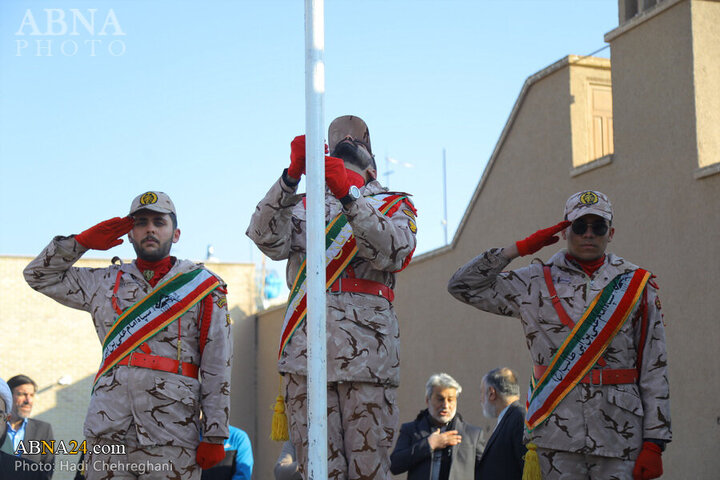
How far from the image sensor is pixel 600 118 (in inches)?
405

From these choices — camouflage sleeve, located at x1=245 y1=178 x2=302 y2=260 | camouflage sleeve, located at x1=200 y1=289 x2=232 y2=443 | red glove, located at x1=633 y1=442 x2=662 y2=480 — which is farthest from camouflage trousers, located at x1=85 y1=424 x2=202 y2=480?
red glove, located at x1=633 y1=442 x2=662 y2=480

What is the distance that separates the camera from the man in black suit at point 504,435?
19.4ft

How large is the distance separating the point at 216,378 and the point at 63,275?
3.11 feet

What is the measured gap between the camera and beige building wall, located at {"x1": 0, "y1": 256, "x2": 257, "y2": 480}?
19828 millimetres

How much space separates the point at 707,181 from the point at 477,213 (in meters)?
3.97

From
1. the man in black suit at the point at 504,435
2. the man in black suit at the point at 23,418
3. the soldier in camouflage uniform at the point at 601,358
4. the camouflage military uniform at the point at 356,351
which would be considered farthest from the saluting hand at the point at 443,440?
the man in black suit at the point at 23,418

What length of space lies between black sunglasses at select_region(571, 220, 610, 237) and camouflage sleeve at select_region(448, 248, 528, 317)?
0.35 m

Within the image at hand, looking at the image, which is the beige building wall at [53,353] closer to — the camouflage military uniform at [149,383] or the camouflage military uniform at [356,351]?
the camouflage military uniform at [149,383]

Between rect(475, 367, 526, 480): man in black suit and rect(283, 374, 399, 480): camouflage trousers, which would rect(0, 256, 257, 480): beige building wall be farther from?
rect(283, 374, 399, 480): camouflage trousers

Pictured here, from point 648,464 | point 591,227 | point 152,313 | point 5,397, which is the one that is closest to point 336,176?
point 152,313

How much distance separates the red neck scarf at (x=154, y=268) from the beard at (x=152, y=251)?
2 cm

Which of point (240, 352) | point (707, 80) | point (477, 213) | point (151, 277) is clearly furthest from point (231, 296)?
point (151, 277)

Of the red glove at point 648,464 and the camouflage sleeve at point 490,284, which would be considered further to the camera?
the camouflage sleeve at point 490,284

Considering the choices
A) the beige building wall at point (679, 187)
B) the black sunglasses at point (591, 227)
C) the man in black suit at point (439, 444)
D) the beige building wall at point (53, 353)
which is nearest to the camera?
the black sunglasses at point (591, 227)
